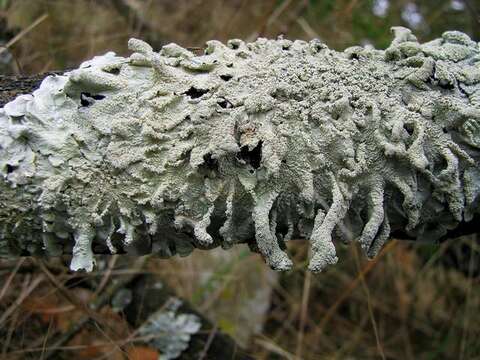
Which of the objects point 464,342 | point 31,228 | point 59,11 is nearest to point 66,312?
point 31,228

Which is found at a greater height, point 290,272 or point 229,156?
point 229,156

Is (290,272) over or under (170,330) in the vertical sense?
over

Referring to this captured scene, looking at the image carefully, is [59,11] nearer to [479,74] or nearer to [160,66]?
[160,66]

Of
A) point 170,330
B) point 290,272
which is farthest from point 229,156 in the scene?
point 290,272

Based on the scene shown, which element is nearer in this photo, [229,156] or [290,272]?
[229,156]

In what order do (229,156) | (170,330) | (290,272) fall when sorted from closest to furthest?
1. (229,156)
2. (170,330)
3. (290,272)

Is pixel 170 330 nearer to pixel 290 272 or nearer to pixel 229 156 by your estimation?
pixel 290 272

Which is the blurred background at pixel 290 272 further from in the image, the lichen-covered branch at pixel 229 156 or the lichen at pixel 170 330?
the lichen-covered branch at pixel 229 156

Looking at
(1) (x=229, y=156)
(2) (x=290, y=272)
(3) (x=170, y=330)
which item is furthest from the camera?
(2) (x=290, y=272)

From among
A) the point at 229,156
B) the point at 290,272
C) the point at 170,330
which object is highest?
the point at 229,156
